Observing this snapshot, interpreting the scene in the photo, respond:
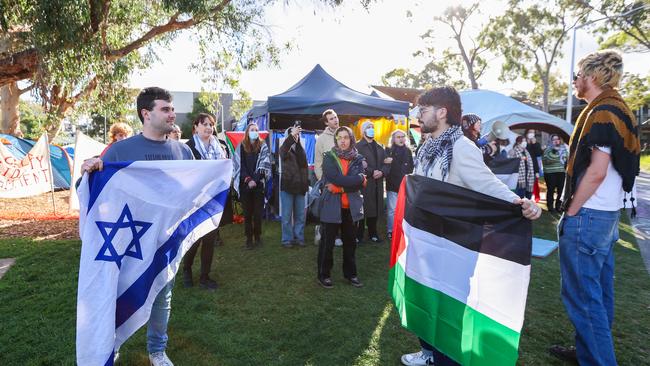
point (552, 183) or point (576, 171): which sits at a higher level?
point (576, 171)

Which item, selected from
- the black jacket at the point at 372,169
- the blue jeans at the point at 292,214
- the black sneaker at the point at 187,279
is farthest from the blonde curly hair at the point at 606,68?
the blue jeans at the point at 292,214

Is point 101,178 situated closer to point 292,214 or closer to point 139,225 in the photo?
point 139,225

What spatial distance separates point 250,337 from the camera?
3135mm

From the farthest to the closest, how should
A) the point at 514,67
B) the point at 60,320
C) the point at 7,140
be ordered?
the point at 514,67, the point at 7,140, the point at 60,320

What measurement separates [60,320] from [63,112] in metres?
9.98

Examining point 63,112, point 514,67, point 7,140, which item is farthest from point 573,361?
point 514,67

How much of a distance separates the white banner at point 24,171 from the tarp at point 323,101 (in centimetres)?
585

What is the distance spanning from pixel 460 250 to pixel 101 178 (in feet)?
7.30

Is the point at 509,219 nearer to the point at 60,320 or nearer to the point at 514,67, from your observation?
the point at 60,320

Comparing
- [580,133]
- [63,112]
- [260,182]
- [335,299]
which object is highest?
[63,112]

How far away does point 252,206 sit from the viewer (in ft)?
19.2

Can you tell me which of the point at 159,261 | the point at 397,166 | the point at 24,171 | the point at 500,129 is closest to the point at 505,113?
the point at 500,129

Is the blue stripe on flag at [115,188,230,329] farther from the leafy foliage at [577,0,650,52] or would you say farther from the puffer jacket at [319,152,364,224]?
the leafy foliage at [577,0,650,52]

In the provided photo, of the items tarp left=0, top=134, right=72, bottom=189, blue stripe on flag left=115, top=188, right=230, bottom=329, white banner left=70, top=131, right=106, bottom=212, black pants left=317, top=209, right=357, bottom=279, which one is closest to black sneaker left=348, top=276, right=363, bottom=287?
black pants left=317, top=209, right=357, bottom=279
